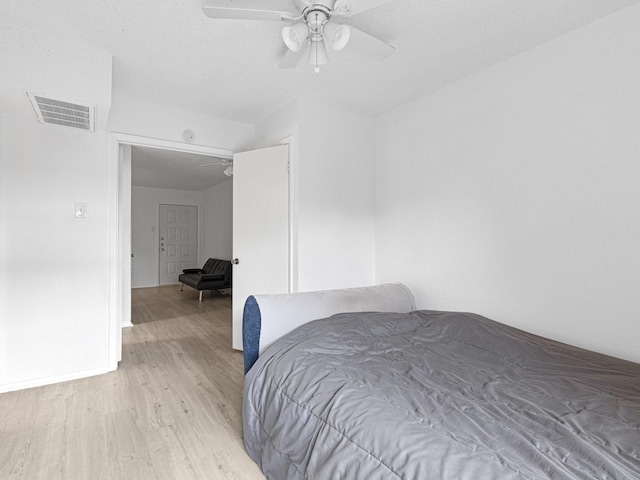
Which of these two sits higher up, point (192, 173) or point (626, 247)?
point (192, 173)

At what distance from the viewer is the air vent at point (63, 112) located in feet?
7.07

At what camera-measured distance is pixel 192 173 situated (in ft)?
19.6

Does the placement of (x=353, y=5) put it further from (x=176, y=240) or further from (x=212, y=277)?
(x=176, y=240)

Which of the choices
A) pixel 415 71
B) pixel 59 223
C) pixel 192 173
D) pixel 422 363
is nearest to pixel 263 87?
pixel 415 71

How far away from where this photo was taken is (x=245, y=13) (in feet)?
4.90

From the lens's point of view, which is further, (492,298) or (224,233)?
(224,233)

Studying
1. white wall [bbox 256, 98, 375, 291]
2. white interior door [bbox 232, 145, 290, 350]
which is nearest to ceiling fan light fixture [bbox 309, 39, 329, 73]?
white wall [bbox 256, 98, 375, 291]

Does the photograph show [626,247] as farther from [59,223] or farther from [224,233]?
[224,233]

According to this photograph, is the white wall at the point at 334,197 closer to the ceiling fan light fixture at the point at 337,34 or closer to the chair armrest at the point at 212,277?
the ceiling fan light fixture at the point at 337,34

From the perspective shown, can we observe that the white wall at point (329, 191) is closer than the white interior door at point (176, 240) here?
Yes

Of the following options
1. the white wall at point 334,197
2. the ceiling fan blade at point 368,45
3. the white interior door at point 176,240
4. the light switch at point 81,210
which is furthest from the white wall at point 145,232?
the ceiling fan blade at point 368,45

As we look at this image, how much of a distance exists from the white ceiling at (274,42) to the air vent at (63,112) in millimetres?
374

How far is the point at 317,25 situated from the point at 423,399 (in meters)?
1.75

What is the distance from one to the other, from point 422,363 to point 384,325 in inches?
18.9
